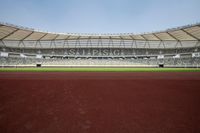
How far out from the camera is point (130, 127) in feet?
10.3

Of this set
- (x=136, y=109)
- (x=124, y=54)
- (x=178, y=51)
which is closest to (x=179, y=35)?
(x=178, y=51)

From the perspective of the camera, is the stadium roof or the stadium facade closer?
the stadium roof

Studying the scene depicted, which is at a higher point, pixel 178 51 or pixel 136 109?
pixel 178 51

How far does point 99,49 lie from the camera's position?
57.2 m

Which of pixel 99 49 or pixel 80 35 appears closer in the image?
pixel 80 35

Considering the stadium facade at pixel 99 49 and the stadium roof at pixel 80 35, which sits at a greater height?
the stadium roof at pixel 80 35

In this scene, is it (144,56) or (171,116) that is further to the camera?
(144,56)

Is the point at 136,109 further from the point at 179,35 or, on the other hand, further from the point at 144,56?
the point at 144,56

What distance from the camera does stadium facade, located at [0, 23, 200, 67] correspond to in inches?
1822

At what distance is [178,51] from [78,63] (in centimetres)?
3865

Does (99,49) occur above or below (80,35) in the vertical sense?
below

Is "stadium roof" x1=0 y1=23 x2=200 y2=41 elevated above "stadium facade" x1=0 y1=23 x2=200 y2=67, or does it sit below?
above

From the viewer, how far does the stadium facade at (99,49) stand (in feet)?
152

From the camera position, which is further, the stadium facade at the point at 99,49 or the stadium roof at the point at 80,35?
the stadium facade at the point at 99,49
